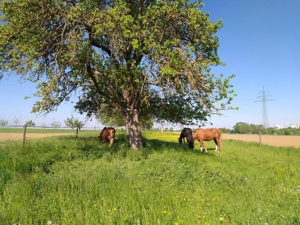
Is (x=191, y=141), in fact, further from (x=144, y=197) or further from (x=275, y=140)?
(x=275, y=140)

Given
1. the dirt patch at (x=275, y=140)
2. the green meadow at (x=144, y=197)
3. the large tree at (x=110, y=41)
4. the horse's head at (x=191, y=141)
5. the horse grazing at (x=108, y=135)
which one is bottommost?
the dirt patch at (x=275, y=140)

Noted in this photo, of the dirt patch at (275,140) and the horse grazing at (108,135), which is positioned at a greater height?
the horse grazing at (108,135)

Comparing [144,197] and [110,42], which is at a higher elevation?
[110,42]

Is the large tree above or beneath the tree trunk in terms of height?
above

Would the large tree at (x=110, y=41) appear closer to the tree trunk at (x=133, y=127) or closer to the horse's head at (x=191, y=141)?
the tree trunk at (x=133, y=127)

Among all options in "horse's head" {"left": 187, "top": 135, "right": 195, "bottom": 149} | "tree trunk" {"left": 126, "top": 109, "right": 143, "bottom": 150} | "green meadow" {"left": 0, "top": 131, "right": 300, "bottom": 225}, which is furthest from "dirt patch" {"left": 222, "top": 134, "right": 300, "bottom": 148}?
"green meadow" {"left": 0, "top": 131, "right": 300, "bottom": 225}

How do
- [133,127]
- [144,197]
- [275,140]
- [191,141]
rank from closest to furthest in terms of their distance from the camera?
[144,197] → [133,127] → [191,141] → [275,140]

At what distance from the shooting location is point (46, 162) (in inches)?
343

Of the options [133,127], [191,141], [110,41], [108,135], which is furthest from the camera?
[191,141]

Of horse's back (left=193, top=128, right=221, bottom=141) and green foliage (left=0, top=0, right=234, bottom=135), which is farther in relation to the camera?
horse's back (left=193, top=128, right=221, bottom=141)

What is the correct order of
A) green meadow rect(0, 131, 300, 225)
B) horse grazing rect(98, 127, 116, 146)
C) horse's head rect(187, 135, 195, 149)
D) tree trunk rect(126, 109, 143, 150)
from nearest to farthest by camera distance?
green meadow rect(0, 131, 300, 225), tree trunk rect(126, 109, 143, 150), horse grazing rect(98, 127, 116, 146), horse's head rect(187, 135, 195, 149)

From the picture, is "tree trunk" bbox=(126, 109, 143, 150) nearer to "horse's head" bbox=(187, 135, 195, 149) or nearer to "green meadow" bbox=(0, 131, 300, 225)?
"green meadow" bbox=(0, 131, 300, 225)

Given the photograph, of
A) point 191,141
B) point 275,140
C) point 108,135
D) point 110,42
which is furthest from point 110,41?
point 275,140

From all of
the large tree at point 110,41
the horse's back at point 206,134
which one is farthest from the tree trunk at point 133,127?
the horse's back at point 206,134
